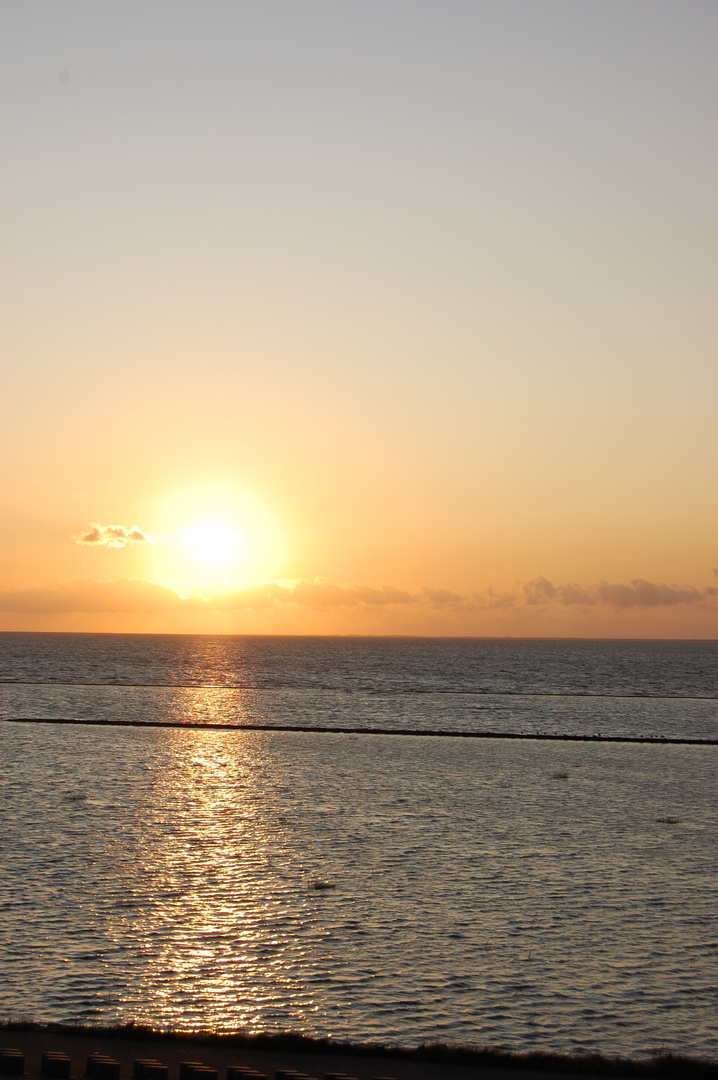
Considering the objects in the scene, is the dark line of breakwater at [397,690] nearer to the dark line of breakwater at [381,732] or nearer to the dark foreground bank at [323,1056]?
the dark line of breakwater at [381,732]

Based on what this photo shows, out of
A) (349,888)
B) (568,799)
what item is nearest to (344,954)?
(349,888)

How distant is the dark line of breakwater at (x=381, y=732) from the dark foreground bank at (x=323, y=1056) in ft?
179

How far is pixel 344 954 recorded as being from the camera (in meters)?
19.5

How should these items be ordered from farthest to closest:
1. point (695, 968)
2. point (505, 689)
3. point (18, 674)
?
point (18, 674)
point (505, 689)
point (695, 968)

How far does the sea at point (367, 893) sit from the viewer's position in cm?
1675

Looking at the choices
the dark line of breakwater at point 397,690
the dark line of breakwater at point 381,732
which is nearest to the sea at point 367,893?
the dark line of breakwater at point 381,732

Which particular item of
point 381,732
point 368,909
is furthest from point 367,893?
point 381,732

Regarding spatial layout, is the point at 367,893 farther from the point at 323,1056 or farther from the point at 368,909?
the point at 323,1056

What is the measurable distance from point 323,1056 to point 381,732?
57.1 meters

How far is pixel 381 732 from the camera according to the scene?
71.4 meters

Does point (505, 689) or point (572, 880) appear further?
point (505, 689)

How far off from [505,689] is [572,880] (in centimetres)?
11062

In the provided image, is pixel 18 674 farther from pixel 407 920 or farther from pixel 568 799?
pixel 407 920

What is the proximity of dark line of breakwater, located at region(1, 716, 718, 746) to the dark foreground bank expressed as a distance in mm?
54557
